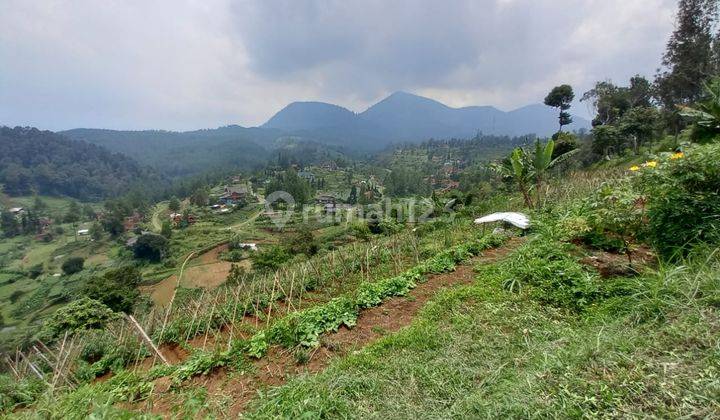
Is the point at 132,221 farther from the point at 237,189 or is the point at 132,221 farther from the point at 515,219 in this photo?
the point at 515,219

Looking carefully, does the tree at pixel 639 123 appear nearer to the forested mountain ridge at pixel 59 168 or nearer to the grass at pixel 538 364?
the grass at pixel 538 364

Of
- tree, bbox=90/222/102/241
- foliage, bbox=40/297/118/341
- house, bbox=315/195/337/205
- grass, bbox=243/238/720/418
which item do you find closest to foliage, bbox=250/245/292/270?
foliage, bbox=40/297/118/341

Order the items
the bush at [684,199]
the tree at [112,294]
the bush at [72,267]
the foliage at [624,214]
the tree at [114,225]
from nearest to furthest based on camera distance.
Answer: the bush at [684,199] → the foliage at [624,214] → the tree at [112,294] → the bush at [72,267] → the tree at [114,225]

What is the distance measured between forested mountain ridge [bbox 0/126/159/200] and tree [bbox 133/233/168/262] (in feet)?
232

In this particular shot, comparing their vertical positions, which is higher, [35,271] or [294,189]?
[294,189]

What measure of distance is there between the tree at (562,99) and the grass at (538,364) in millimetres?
27139

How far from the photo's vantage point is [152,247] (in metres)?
39.9

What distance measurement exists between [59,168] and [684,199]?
131 meters

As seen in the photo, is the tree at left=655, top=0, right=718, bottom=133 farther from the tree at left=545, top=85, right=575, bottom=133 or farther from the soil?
the soil

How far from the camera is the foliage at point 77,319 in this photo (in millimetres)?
9945

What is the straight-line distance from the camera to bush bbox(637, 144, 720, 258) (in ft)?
10.5

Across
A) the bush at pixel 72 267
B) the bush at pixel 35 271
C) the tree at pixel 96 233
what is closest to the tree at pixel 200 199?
the tree at pixel 96 233

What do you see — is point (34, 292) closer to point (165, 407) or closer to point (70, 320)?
point (70, 320)

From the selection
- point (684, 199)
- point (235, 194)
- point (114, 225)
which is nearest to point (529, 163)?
point (684, 199)
